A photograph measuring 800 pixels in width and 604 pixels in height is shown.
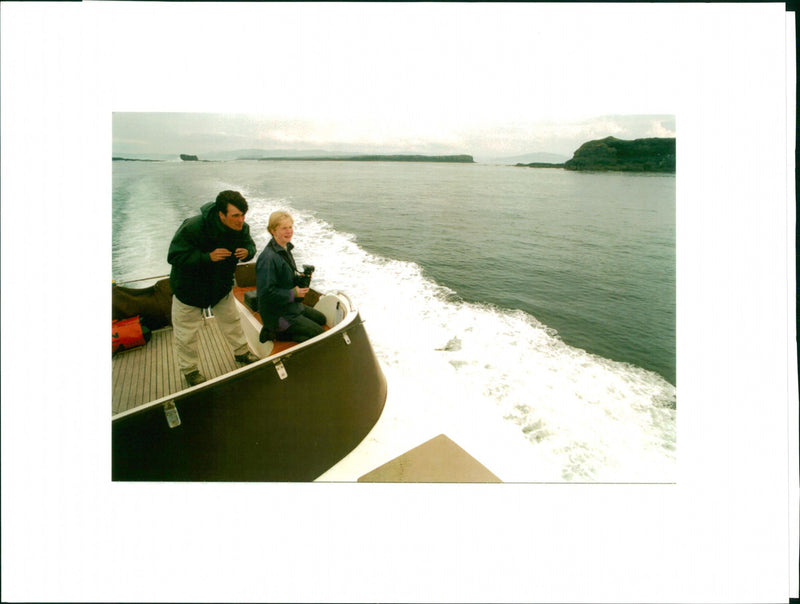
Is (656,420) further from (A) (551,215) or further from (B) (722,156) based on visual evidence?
(A) (551,215)

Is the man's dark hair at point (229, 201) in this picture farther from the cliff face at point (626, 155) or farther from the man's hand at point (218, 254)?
the cliff face at point (626, 155)

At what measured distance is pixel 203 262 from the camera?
5.26 feet

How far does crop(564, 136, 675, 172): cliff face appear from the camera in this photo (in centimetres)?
209

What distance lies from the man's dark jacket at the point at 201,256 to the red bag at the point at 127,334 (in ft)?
2.61

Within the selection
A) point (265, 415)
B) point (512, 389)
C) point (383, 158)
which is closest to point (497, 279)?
point (512, 389)

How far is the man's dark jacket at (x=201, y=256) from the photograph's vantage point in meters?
1.58

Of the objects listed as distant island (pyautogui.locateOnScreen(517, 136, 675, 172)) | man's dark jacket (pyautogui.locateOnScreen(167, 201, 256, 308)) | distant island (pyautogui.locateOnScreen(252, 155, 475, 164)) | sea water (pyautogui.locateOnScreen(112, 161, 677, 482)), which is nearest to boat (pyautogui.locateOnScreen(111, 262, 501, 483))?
sea water (pyautogui.locateOnScreen(112, 161, 677, 482))

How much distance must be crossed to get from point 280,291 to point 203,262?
1.08 ft

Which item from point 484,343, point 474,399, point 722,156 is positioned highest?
point 722,156

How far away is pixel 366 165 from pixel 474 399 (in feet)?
5.97

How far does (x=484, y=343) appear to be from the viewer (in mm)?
3070

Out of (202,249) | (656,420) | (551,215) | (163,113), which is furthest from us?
(551,215)

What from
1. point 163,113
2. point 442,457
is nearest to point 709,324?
point 442,457

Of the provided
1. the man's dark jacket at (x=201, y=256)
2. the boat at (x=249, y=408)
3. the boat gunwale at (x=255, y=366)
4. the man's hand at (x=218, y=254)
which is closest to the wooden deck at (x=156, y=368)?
the boat at (x=249, y=408)
